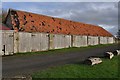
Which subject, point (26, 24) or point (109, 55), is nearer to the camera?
point (109, 55)

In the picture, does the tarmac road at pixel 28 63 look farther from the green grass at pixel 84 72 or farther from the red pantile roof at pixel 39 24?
the red pantile roof at pixel 39 24

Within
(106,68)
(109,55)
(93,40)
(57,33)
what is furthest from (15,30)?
(93,40)

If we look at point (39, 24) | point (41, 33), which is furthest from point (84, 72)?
→ point (39, 24)

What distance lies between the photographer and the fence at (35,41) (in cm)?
2523

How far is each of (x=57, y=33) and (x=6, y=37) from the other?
10.8m

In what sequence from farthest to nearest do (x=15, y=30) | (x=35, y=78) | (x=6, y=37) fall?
(x=15, y=30) < (x=6, y=37) < (x=35, y=78)

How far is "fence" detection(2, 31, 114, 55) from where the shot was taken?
82.8 ft

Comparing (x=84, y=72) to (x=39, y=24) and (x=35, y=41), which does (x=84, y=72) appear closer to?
(x=35, y=41)

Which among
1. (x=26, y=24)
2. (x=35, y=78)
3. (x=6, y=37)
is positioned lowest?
(x=35, y=78)

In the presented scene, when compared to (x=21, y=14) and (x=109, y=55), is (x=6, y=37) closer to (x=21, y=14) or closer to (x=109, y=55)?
(x=21, y=14)

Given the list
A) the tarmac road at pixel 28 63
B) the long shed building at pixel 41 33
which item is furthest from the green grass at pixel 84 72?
the long shed building at pixel 41 33

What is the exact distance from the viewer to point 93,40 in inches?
1766

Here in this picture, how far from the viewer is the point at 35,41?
29.0 meters

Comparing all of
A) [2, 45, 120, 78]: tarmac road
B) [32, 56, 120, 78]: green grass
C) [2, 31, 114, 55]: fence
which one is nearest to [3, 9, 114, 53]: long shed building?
[2, 31, 114, 55]: fence
